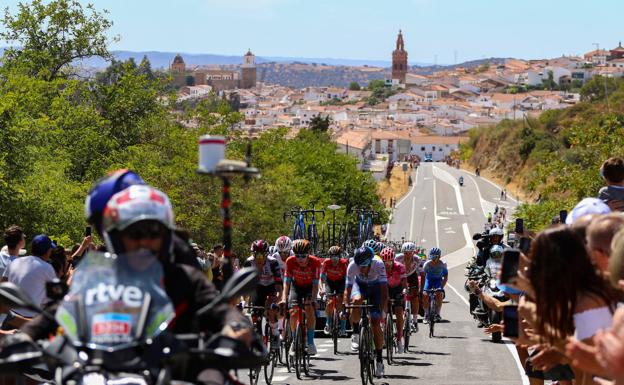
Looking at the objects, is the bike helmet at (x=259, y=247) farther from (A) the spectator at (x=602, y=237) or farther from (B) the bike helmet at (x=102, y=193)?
(B) the bike helmet at (x=102, y=193)

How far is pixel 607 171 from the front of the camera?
13.7 meters

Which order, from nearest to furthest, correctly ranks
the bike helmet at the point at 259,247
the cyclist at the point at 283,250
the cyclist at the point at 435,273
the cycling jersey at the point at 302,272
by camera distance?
the bike helmet at the point at 259,247
the cycling jersey at the point at 302,272
the cyclist at the point at 283,250
the cyclist at the point at 435,273

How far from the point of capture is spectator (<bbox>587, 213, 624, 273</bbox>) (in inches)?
330

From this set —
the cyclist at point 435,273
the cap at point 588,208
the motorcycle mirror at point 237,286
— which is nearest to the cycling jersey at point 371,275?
the cap at point 588,208

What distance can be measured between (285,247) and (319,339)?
18.0 ft

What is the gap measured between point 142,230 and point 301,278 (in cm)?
1313

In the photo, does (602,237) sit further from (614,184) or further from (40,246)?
(40,246)

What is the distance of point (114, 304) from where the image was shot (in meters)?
6.48

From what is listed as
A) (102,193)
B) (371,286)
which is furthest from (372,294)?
(102,193)

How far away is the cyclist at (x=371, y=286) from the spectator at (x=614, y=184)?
5.43 m

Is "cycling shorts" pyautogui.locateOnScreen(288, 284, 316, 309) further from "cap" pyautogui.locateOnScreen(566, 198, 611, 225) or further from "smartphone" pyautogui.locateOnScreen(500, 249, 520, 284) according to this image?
"smartphone" pyautogui.locateOnScreen(500, 249, 520, 284)

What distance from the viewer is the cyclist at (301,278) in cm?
1975

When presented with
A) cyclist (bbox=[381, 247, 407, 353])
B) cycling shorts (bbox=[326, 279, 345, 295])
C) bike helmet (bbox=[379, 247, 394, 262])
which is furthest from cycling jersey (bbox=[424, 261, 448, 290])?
cycling shorts (bbox=[326, 279, 345, 295])

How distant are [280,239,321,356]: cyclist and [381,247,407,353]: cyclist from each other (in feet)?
9.89
